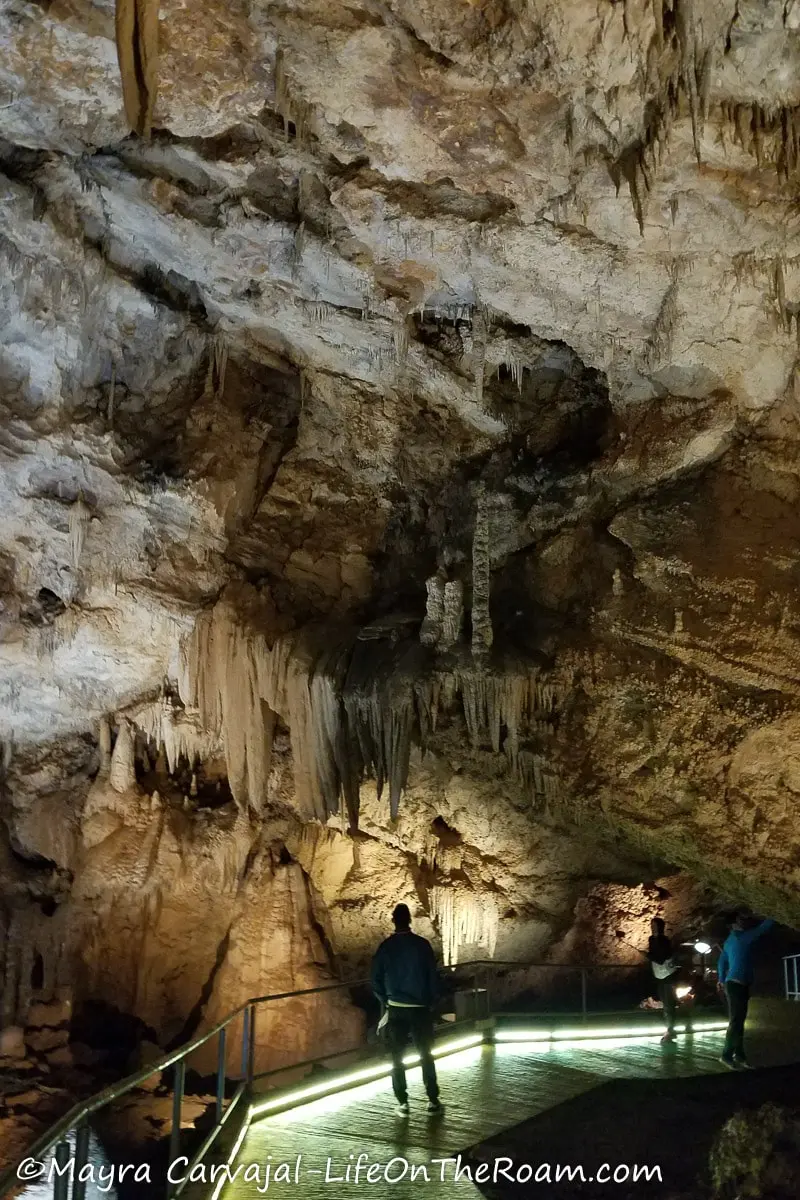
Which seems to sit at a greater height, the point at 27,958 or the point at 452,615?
the point at 452,615

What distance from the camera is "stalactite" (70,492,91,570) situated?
8414 mm

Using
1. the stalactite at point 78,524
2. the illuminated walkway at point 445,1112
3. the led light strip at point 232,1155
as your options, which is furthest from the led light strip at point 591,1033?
the stalactite at point 78,524

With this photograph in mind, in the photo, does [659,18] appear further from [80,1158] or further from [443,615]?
[80,1158]

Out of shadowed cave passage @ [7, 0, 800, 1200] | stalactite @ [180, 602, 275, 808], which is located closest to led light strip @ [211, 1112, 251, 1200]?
shadowed cave passage @ [7, 0, 800, 1200]

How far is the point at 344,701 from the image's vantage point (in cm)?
818

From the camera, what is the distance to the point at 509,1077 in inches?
247

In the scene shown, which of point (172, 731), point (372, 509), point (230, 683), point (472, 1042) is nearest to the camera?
point (472, 1042)

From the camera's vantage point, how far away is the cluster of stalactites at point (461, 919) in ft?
36.5

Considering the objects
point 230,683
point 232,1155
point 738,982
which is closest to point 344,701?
point 230,683

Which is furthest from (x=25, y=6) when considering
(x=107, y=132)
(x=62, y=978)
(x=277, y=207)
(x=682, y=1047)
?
(x=62, y=978)

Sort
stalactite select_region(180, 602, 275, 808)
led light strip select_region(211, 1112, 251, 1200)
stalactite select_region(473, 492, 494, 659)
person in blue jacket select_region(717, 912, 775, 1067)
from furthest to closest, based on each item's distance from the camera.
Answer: stalactite select_region(180, 602, 275, 808), stalactite select_region(473, 492, 494, 659), person in blue jacket select_region(717, 912, 775, 1067), led light strip select_region(211, 1112, 251, 1200)

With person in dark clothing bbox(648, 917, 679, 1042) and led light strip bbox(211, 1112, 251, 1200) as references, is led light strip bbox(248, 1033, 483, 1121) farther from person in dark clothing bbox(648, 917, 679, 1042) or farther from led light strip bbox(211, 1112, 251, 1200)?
person in dark clothing bbox(648, 917, 679, 1042)

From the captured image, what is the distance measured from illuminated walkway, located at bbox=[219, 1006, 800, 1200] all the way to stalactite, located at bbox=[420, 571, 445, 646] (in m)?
3.27

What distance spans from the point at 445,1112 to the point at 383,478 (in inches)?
240
